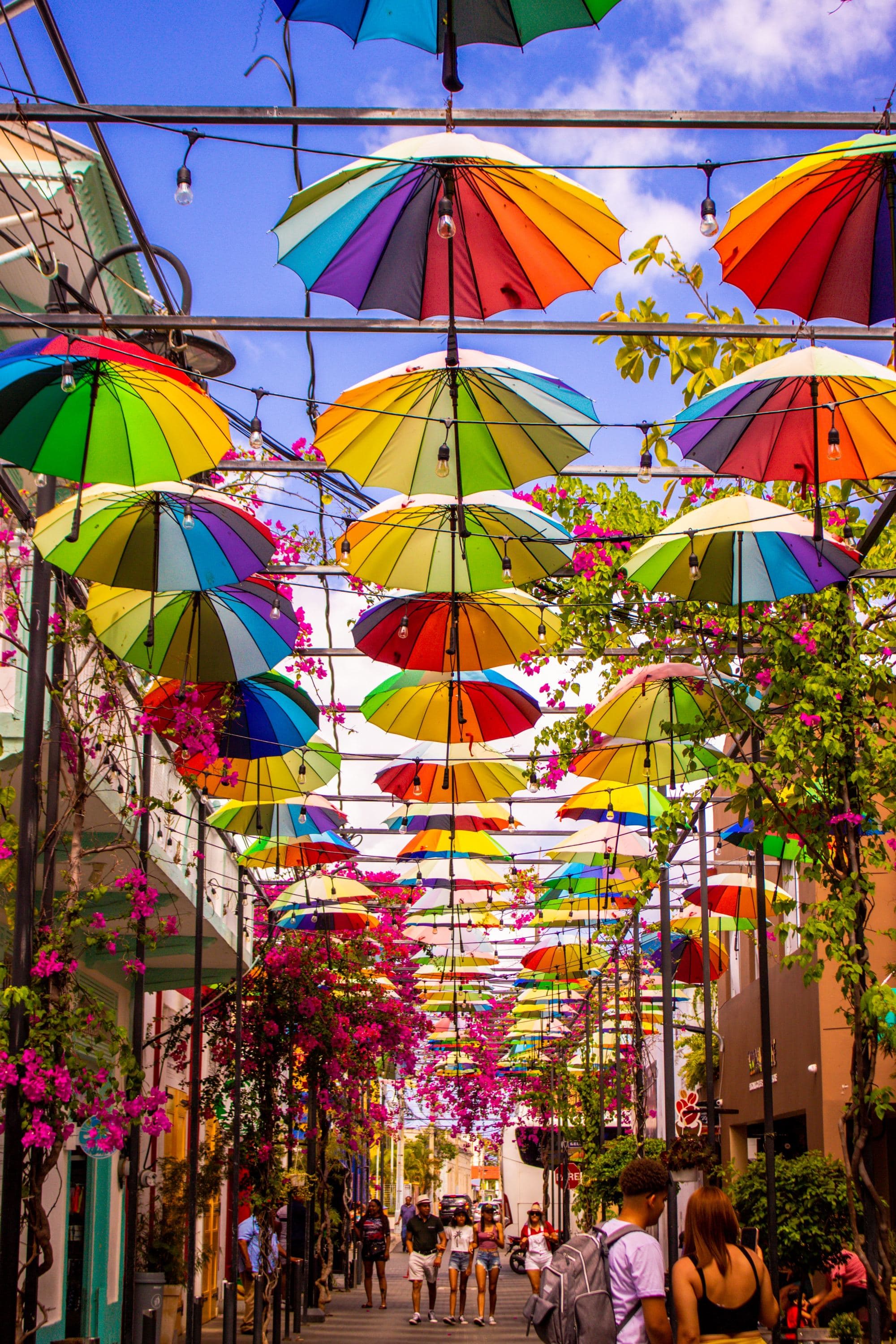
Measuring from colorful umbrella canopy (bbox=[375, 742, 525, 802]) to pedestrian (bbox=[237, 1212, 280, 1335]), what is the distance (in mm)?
5951

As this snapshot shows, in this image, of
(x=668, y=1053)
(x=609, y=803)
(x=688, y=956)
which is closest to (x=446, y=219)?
(x=609, y=803)

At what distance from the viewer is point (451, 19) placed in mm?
5230

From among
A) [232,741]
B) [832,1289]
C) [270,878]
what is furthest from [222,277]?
[270,878]

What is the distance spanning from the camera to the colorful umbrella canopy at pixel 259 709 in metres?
10.7

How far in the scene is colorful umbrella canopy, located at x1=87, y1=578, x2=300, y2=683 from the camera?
9766 millimetres

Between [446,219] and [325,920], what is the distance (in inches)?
524

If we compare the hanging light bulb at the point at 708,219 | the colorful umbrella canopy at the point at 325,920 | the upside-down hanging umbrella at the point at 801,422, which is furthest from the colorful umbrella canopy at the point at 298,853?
the hanging light bulb at the point at 708,219

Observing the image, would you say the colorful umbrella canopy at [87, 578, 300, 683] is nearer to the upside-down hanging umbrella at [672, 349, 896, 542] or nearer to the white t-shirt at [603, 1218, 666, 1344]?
the upside-down hanging umbrella at [672, 349, 896, 542]

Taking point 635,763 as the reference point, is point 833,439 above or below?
above

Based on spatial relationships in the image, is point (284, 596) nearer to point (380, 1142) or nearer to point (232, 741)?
point (232, 741)

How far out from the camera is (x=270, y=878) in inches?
854

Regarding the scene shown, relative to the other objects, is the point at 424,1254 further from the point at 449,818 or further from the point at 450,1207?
the point at 450,1207

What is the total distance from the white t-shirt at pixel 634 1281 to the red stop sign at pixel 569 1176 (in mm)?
23702

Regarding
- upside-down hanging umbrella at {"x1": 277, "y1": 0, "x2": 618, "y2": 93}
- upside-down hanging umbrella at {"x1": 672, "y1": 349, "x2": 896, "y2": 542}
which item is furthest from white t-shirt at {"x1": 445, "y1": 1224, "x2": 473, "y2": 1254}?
upside-down hanging umbrella at {"x1": 277, "y1": 0, "x2": 618, "y2": 93}
